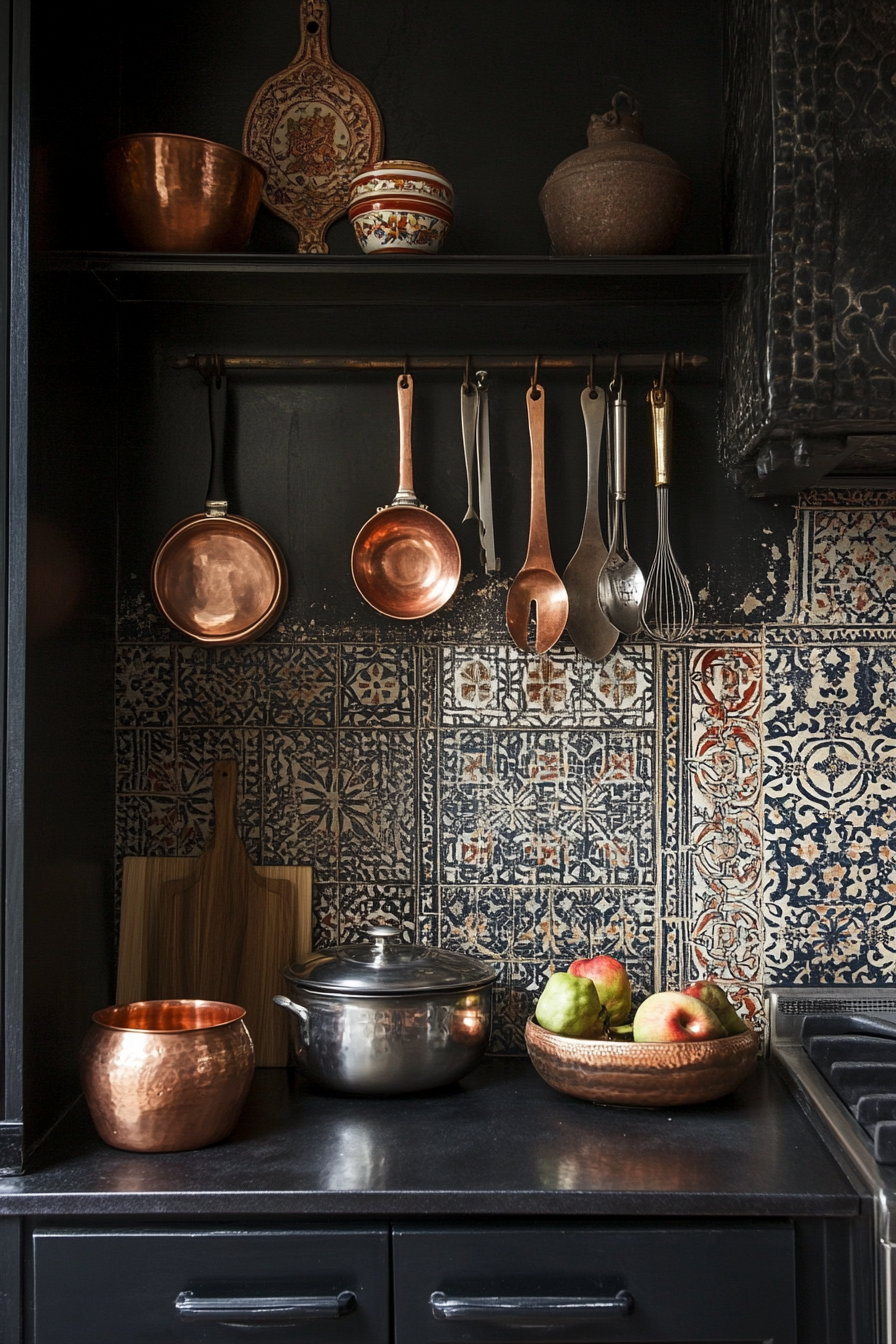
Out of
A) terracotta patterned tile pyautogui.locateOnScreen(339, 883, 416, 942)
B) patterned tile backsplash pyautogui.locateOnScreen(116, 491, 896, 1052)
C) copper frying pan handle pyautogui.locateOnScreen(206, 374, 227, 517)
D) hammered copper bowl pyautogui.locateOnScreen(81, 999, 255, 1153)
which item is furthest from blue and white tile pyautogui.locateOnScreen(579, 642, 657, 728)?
hammered copper bowl pyautogui.locateOnScreen(81, 999, 255, 1153)

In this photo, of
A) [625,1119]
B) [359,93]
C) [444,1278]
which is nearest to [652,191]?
[359,93]

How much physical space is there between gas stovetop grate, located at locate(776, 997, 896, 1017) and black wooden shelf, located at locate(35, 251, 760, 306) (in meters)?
0.98

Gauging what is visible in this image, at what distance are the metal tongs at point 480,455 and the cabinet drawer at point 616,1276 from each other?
0.88 m

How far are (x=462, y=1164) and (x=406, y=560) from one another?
82 centimetres

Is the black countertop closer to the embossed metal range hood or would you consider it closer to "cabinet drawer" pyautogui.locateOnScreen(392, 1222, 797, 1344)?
"cabinet drawer" pyautogui.locateOnScreen(392, 1222, 797, 1344)

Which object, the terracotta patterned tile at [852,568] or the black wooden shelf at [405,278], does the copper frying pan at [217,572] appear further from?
the terracotta patterned tile at [852,568]

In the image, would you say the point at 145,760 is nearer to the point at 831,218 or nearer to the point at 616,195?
the point at 616,195

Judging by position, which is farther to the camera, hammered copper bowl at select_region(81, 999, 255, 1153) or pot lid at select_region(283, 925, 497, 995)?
pot lid at select_region(283, 925, 497, 995)

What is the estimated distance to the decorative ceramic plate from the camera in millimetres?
1693

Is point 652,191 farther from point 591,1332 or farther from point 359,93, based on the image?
point 591,1332

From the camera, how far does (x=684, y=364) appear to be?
64.4 inches

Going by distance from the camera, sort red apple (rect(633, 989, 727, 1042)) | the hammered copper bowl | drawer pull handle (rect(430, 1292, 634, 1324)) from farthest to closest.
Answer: red apple (rect(633, 989, 727, 1042)) → the hammered copper bowl → drawer pull handle (rect(430, 1292, 634, 1324))

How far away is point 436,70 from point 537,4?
18cm

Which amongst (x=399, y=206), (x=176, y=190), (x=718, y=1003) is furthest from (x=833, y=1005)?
(x=176, y=190)
